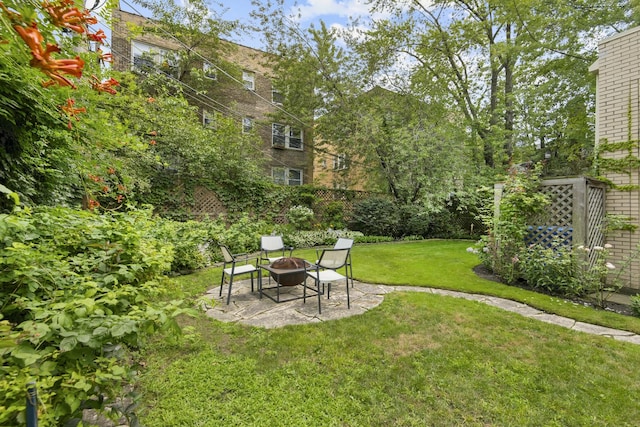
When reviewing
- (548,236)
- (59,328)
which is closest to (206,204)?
(59,328)

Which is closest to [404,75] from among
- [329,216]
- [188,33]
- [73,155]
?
[329,216]

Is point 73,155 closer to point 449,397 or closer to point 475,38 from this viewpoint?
point 449,397

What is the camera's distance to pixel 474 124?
11047mm

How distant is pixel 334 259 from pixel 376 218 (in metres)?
6.74

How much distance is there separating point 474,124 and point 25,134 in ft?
41.0

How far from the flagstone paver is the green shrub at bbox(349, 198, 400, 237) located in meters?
6.05

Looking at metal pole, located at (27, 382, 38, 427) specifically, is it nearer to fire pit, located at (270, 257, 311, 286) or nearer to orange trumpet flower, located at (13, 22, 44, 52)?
orange trumpet flower, located at (13, 22, 44, 52)

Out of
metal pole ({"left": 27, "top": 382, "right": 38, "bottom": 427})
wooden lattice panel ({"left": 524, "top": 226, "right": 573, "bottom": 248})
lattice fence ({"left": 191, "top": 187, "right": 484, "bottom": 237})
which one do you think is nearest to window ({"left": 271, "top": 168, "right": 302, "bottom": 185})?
lattice fence ({"left": 191, "top": 187, "right": 484, "bottom": 237})

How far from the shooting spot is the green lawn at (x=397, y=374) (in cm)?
199

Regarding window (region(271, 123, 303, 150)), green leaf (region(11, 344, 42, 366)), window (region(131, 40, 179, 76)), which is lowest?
green leaf (region(11, 344, 42, 366))

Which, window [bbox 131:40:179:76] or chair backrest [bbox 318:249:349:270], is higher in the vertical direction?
window [bbox 131:40:179:76]

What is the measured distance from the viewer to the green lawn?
1.99 m

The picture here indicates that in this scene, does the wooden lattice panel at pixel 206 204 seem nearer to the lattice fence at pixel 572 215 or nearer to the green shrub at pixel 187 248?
the green shrub at pixel 187 248

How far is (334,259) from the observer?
447 cm
